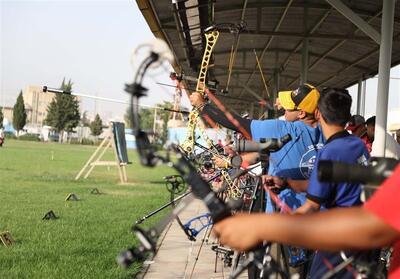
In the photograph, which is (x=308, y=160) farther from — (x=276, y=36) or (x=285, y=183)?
(x=276, y=36)

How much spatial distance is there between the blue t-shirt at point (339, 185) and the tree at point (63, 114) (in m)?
77.3

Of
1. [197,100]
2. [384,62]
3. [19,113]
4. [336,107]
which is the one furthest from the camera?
[19,113]

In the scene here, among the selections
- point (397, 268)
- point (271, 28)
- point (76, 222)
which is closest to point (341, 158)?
point (397, 268)

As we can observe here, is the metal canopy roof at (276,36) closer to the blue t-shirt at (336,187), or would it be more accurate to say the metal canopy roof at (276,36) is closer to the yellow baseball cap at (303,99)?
the yellow baseball cap at (303,99)

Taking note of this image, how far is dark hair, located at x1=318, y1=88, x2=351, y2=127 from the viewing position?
2.77 metres

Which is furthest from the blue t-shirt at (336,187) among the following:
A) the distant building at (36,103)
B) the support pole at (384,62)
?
the distant building at (36,103)

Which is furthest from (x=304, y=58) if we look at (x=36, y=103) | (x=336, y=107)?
(x=36, y=103)

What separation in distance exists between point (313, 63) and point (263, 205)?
37.7 ft

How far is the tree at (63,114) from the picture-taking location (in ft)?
259

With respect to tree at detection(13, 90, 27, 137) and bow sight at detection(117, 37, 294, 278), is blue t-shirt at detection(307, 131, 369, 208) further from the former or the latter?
tree at detection(13, 90, 27, 137)

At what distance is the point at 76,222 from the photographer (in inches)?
340

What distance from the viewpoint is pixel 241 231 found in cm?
154

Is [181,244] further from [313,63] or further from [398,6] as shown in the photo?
[313,63]

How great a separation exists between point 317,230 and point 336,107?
1421 mm
